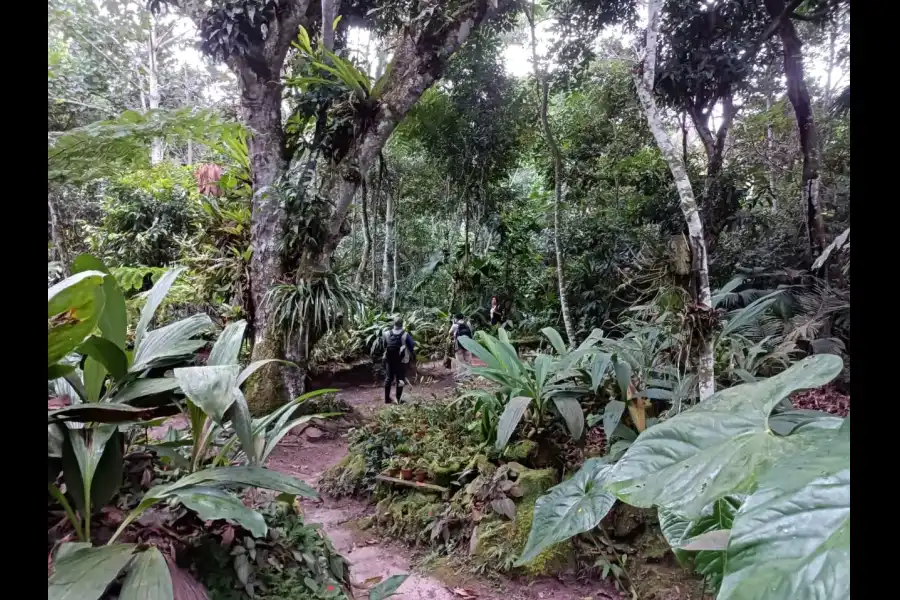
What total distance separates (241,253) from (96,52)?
591cm

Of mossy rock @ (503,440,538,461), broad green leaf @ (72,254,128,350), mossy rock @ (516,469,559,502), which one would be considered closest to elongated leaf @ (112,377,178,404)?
broad green leaf @ (72,254,128,350)

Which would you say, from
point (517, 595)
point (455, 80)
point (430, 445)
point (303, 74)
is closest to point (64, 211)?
point (303, 74)

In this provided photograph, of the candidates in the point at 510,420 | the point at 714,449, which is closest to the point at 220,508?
the point at 714,449

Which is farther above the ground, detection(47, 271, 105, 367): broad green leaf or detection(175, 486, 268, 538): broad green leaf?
detection(47, 271, 105, 367): broad green leaf

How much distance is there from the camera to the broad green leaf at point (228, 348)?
3.84 feet

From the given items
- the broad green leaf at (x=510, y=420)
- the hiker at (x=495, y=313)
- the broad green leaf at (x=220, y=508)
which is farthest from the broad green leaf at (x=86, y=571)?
the hiker at (x=495, y=313)

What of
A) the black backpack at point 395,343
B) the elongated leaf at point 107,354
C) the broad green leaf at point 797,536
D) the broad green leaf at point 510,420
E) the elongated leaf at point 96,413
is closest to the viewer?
the broad green leaf at point 797,536

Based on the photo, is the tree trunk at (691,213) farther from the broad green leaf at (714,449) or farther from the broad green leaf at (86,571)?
the broad green leaf at (86,571)

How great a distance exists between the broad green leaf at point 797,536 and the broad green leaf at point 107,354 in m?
1.11

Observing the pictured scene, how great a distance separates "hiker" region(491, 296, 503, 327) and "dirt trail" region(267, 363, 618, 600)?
3014 millimetres

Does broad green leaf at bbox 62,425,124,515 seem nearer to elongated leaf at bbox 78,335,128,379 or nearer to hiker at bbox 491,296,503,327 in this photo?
elongated leaf at bbox 78,335,128,379

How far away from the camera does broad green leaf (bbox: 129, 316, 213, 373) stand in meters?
1.03

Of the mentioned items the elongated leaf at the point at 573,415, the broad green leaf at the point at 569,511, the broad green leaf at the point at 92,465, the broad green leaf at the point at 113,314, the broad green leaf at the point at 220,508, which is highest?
the broad green leaf at the point at 113,314

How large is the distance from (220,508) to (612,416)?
168 cm
